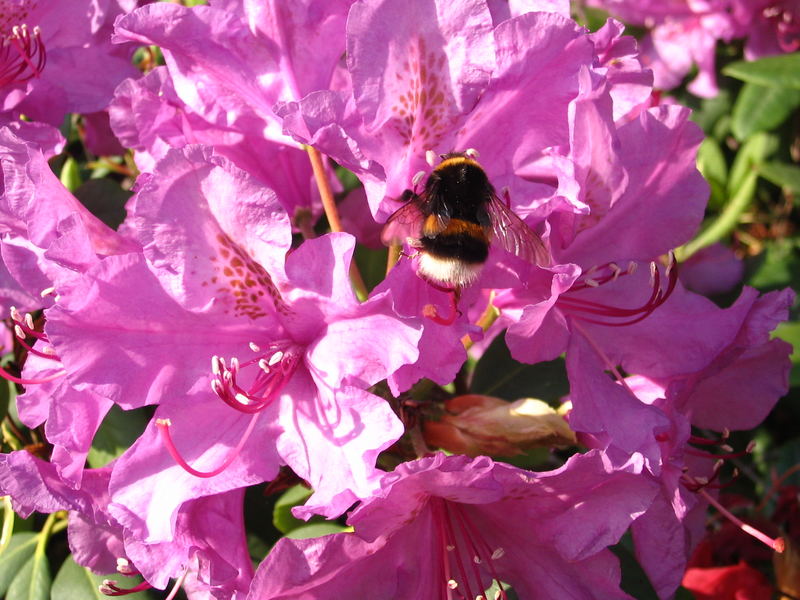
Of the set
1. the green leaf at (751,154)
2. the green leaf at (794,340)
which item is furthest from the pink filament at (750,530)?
the green leaf at (751,154)

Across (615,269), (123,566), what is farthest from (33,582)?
(615,269)

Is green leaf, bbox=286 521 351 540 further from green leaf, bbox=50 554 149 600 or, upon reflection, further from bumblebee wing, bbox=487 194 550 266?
bumblebee wing, bbox=487 194 550 266

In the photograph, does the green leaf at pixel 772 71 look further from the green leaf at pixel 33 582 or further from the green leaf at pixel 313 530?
the green leaf at pixel 33 582

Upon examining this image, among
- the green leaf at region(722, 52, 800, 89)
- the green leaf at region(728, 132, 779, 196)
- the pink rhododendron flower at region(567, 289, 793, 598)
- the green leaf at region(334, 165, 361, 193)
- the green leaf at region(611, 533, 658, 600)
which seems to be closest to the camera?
the pink rhododendron flower at region(567, 289, 793, 598)

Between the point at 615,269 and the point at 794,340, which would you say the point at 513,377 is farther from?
the point at 794,340

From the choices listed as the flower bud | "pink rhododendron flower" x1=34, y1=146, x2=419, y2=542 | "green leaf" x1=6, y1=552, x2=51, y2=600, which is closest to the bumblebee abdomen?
"pink rhododendron flower" x1=34, y1=146, x2=419, y2=542
